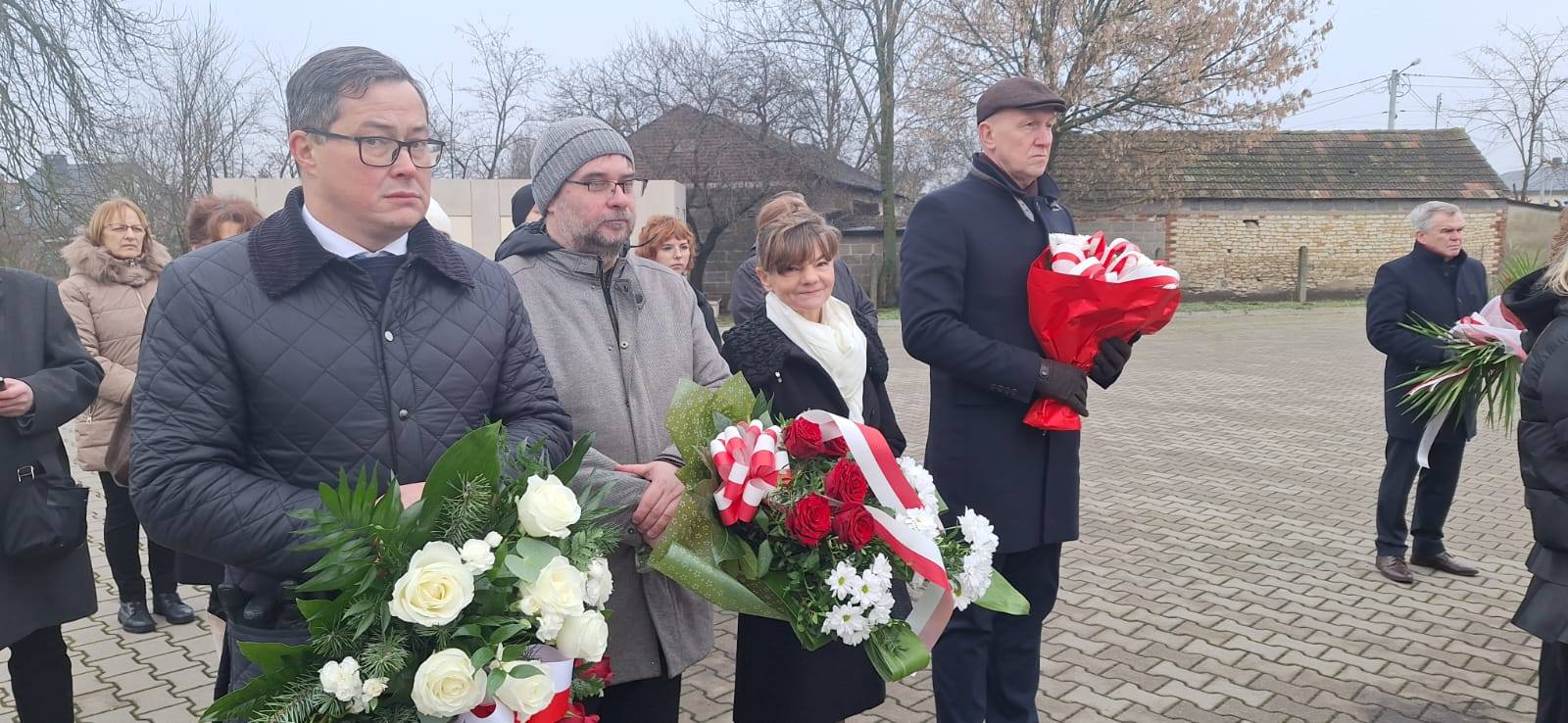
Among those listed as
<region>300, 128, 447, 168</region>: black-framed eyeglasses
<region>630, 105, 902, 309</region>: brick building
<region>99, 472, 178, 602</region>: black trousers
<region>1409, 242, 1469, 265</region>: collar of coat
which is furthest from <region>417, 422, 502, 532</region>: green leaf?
<region>630, 105, 902, 309</region>: brick building

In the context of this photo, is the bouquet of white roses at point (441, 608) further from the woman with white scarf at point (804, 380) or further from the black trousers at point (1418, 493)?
the black trousers at point (1418, 493)

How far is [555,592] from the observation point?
1720 millimetres

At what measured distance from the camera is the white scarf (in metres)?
3.34

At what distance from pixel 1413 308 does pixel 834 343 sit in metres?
3.77

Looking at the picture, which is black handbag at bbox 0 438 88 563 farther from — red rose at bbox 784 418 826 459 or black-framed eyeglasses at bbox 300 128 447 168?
red rose at bbox 784 418 826 459

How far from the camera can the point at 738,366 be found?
333 centimetres

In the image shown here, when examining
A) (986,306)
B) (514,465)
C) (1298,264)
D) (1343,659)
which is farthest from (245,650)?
(1298,264)

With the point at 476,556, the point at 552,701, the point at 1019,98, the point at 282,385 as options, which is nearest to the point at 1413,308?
the point at 1019,98

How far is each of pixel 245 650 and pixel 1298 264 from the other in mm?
31645

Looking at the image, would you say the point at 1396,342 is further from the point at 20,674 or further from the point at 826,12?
the point at 826,12

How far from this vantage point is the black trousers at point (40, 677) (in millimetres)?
3033

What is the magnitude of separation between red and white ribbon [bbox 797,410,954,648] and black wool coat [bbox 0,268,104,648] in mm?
2314

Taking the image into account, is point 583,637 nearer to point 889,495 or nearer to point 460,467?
point 460,467

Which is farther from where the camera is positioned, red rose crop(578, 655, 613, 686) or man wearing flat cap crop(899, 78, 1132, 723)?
man wearing flat cap crop(899, 78, 1132, 723)
